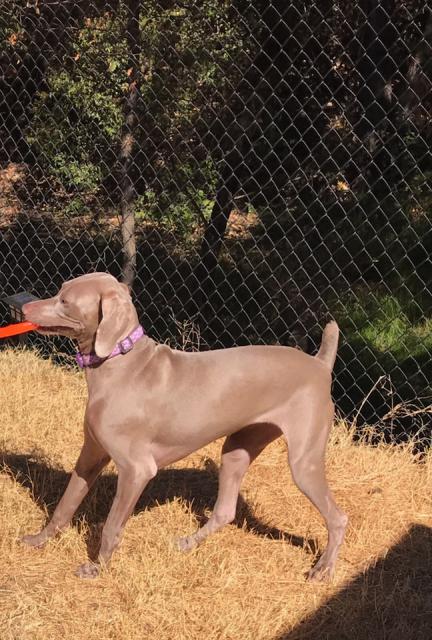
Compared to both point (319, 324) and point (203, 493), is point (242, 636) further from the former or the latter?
point (319, 324)

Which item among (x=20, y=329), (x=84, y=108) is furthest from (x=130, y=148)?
(x=20, y=329)

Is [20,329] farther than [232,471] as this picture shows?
No

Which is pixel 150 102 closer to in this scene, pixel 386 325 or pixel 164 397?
pixel 386 325

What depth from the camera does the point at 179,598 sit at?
10.1ft

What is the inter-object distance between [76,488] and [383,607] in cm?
115

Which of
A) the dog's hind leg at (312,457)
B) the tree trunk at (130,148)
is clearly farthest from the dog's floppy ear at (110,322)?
the tree trunk at (130,148)

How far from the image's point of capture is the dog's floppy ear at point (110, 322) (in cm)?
303

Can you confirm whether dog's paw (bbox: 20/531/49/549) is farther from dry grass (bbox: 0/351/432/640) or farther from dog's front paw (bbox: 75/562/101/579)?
dog's front paw (bbox: 75/562/101/579)

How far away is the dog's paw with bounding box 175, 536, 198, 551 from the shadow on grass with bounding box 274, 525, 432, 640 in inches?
22.2

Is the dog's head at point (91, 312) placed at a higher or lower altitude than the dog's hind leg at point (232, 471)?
higher

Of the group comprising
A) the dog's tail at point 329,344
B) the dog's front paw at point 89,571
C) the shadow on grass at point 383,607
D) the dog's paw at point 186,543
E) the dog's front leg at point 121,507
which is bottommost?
the dog's front paw at point 89,571

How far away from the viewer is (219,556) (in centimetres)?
338

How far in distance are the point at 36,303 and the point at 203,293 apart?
2567mm

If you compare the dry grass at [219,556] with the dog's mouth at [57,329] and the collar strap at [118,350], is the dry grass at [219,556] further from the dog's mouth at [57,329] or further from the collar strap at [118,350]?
the dog's mouth at [57,329]
